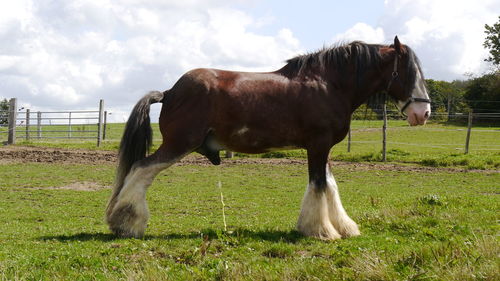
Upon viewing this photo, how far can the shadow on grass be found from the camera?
6098 mm

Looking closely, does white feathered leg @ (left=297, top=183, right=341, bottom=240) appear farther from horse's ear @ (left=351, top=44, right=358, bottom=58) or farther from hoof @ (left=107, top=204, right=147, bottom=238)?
hoof @ (left=107, top=204, right=147, bottom=238)

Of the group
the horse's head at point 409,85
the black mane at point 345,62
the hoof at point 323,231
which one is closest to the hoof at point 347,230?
the hoof at point 323,231

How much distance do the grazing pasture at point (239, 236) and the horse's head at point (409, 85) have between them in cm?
152

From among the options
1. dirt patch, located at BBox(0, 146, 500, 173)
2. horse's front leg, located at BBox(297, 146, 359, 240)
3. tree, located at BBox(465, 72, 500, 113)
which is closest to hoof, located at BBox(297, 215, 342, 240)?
horse's front leg, located at BBox(297, 146, 359, 240)

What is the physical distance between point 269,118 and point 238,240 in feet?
5.08

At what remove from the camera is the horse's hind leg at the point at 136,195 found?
595cm

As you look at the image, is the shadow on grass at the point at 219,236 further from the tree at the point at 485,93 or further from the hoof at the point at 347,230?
the tree at the point at 485,93

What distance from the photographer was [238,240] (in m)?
5.93

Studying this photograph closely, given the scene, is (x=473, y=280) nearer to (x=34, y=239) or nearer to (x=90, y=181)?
(x=34, y=239)

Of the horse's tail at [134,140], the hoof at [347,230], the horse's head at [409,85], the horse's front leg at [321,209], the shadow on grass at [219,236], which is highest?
the horse's head at [409,85]

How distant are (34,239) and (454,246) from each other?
5.07 m

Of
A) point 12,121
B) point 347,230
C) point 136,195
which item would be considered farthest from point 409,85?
point 12,121

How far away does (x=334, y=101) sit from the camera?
6.43 meters

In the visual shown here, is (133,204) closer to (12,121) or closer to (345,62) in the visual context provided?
(345,62)
